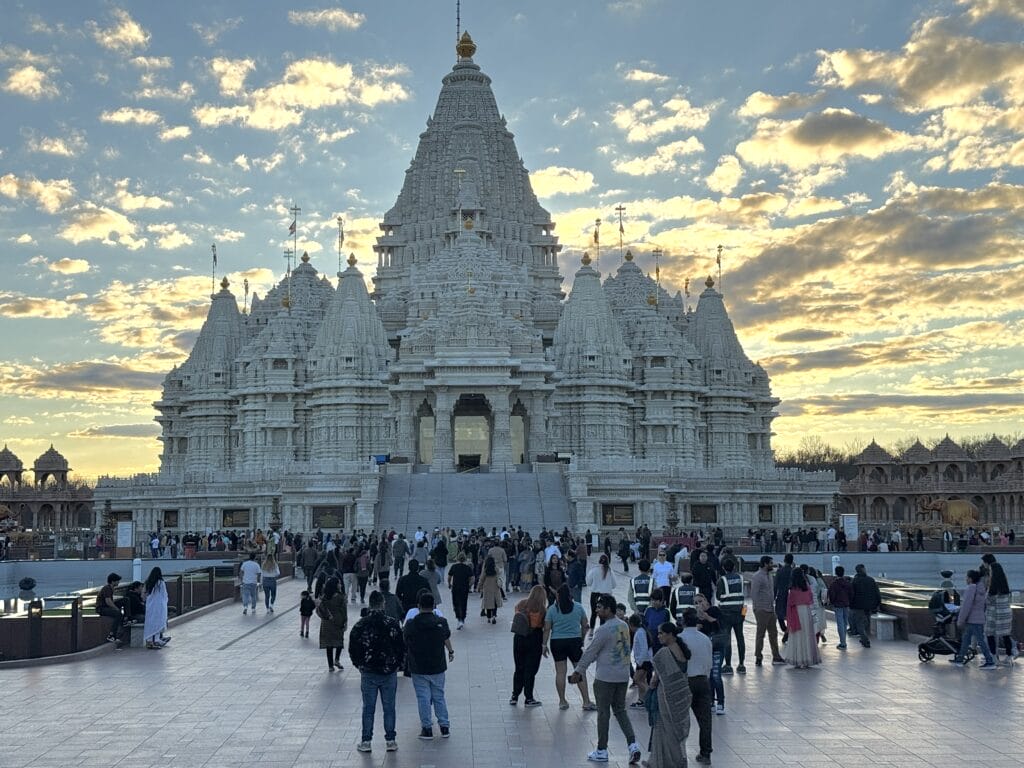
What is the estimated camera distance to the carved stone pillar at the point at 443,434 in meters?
68.7

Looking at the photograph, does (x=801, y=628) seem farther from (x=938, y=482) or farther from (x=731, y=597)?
(x=938, y=482)

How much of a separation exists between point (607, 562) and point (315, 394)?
6242cm

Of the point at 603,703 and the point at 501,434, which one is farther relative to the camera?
the point at 501,434

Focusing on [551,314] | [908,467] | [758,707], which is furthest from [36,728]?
[908,467]

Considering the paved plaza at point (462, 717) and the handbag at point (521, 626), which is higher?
the handbag at point (521, 626)

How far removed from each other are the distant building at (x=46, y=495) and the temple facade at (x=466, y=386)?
31.4ft

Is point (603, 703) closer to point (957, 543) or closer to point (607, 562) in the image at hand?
point (607, 562)

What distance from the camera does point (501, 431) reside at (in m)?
69.9

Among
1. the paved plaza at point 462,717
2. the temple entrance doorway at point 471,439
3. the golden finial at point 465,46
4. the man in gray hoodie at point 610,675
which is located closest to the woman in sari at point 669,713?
the man in gray hoodie at point 610,675

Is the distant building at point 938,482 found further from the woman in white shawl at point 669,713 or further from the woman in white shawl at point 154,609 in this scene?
the woman in white shawl at point 669,713

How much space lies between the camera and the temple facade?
68375 millimetres

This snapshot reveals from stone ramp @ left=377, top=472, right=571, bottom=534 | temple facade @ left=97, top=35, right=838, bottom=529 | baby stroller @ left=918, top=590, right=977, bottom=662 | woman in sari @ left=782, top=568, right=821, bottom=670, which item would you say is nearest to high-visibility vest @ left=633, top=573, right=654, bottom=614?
woman in sari @ left=782, top=568, right=821, bottom=670

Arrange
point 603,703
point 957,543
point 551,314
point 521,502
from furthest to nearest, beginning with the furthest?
point 551,314
point 521,502
point 957,543
point 603,703

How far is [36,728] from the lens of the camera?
15680mm
